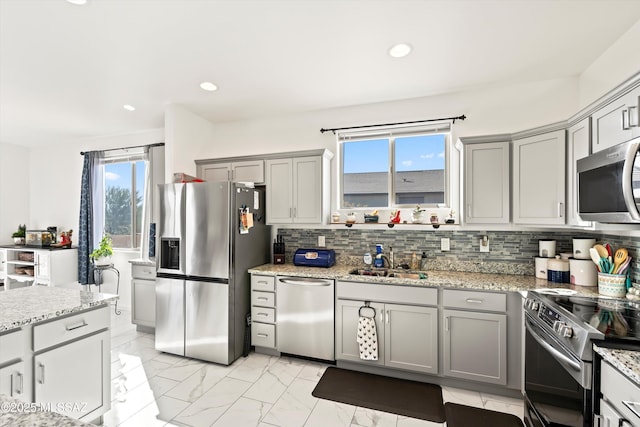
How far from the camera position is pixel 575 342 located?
1.40 meters

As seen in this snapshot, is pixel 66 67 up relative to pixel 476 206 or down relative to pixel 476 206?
up

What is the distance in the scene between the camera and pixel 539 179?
2.38 metres

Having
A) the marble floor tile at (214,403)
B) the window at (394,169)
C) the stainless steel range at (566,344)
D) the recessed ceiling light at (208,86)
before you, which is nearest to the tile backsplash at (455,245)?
the window at (394,169)

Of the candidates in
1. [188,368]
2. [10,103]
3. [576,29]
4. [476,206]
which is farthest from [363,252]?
[10,103]

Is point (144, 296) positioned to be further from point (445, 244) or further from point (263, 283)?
point (445, 244)

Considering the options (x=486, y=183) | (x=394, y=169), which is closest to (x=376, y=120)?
(x=394, y=169)

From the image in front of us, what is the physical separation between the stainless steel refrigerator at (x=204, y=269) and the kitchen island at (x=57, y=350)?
39.6 inches

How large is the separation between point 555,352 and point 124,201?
5.43 metres

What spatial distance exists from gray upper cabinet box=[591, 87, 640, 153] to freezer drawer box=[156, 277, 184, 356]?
11.8ft

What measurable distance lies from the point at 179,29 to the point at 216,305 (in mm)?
2336

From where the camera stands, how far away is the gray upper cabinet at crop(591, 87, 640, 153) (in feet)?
5.13

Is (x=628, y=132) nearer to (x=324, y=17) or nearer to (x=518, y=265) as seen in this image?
(x=518, y=265)

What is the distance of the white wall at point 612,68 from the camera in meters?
1.93

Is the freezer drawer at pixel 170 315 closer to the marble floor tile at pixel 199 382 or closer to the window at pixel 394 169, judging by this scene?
the marble floor tile at pixel 199 382
